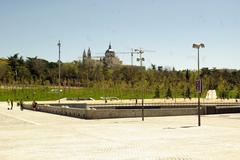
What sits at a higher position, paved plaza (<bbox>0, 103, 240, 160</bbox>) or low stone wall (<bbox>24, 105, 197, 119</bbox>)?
low stone wall (<bbox>24, 105, 197, 119</bbox>)

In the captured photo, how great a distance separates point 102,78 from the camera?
13950cm

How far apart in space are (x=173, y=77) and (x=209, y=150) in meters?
123

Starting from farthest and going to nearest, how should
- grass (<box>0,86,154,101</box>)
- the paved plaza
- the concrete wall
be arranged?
1. grass (<box>0,86,154,101</box>)
2. the concrete wall
3. the paved plaza

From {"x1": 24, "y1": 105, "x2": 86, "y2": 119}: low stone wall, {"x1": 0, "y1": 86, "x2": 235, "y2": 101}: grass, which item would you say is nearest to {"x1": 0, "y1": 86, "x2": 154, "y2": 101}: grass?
{"x1": 0, "y1": 86, "x2": 235, "y2": 101}: grass

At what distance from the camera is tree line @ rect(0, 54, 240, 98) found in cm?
11950

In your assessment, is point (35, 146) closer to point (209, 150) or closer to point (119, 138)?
point (119, 138)

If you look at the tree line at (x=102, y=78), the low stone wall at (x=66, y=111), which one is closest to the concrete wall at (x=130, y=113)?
the low stone wall at (x=66, y=111)

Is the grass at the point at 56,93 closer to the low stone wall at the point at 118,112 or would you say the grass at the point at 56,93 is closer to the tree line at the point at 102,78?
the tree line at the point at 102,78

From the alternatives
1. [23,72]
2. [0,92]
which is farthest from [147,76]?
[0,92]

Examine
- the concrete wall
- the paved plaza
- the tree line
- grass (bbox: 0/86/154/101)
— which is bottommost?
the paved plaza

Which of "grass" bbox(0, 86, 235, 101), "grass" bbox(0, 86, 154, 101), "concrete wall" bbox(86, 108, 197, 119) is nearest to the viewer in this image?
"concrete wall" bbox(86, 108, 197, 119)

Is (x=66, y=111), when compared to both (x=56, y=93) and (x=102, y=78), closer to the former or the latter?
(x=56, y=93)

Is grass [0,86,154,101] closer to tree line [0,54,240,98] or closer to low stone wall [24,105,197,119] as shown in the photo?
tree line [0,54,240,98]

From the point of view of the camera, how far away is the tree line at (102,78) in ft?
392
